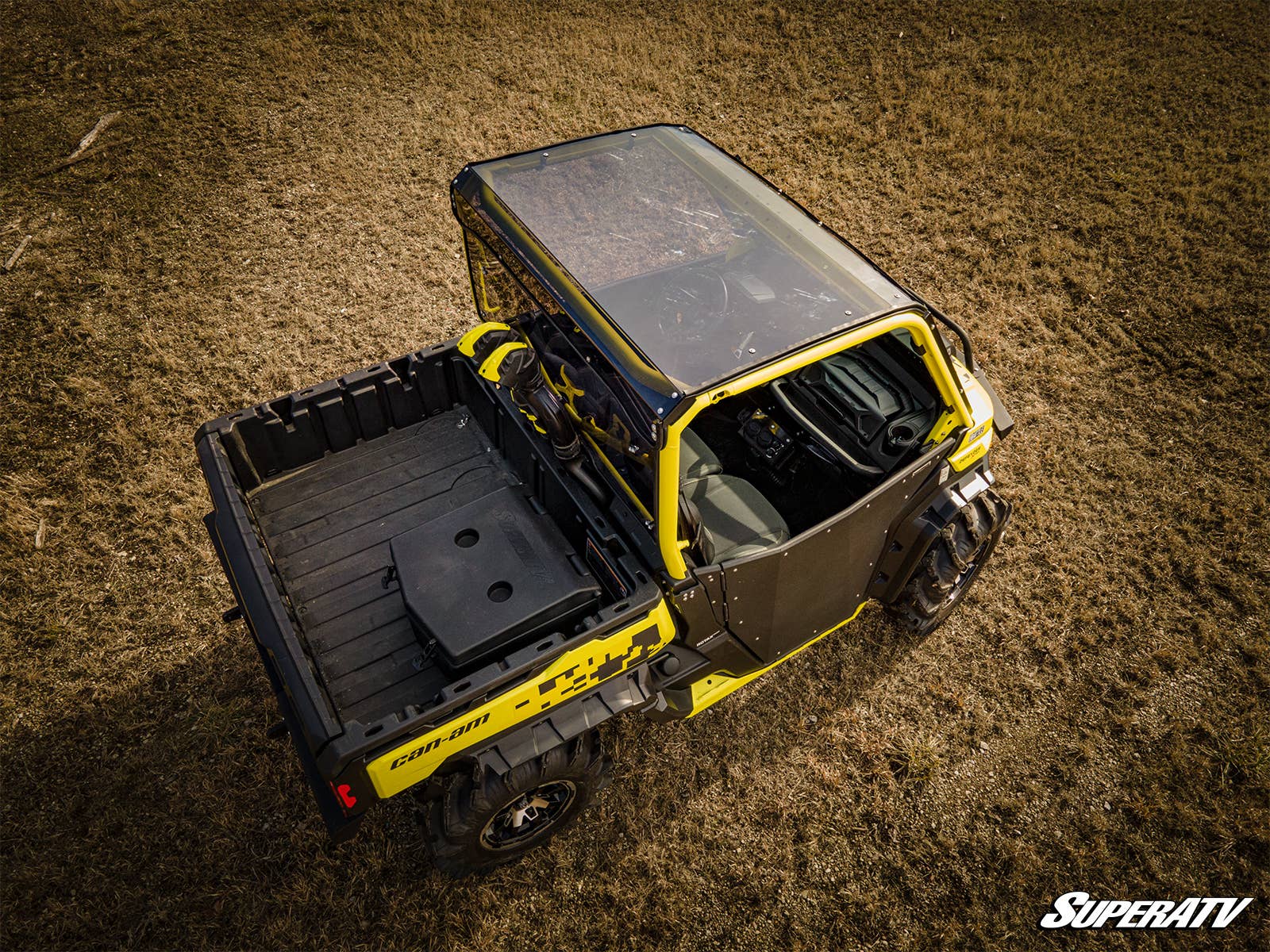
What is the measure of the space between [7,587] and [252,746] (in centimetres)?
223

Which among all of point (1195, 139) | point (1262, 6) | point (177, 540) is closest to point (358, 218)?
point (177, 540)

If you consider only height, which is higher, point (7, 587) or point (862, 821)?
point (862, 821)

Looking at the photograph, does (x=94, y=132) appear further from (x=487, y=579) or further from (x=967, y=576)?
(x=967, y=576)

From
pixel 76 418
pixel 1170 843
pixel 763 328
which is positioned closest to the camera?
pixel 763 328

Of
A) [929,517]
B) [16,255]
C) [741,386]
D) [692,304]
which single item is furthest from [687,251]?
[16,255]

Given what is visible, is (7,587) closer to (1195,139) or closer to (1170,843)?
(1170,843)

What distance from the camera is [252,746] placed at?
14.9ft

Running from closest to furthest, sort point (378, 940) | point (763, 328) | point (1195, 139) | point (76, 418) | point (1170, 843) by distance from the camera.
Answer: point (763, 328), point (378, 940), point (1170, 843), point (76, 418), point (1195, 139)

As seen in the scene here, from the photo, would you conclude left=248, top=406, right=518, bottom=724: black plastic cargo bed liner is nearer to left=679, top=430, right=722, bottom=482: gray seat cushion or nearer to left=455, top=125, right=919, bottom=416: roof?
left=679, top=430, right=722, bottom=482: gray seat cushion

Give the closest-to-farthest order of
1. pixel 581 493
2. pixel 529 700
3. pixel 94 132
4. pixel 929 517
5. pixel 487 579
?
pixel 529 700, pixel 487 579, pixel 581 493, pixel 929 517, pixel 94 132

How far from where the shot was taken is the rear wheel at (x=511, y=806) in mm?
3549

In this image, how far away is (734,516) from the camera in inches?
163

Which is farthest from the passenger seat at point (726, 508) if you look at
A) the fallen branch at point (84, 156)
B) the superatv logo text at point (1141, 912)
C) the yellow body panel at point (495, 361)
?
the fallen branch at point (84, 156)

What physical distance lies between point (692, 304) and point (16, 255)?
7.68 m
